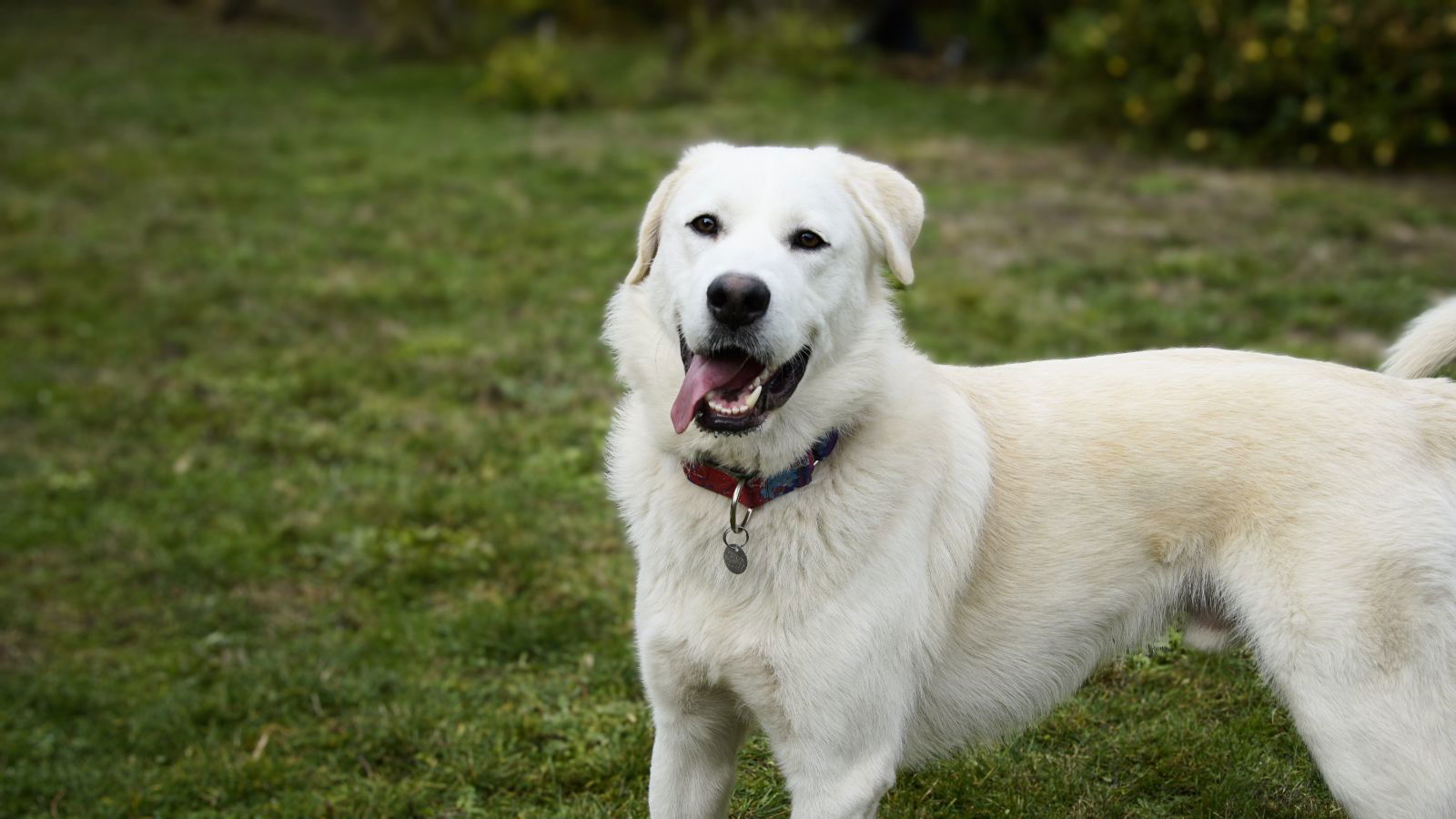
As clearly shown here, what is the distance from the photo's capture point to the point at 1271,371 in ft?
9.15

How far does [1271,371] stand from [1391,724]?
0.81 m

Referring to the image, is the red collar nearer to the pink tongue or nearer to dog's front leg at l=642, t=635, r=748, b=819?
the pink tongue

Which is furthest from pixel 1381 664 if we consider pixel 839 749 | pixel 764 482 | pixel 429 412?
pixel 429 412

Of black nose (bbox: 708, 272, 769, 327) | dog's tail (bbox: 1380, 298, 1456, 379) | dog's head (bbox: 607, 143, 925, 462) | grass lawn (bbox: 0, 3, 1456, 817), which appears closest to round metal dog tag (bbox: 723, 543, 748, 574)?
dog's head (bbox: 607, 143, 925, 462)

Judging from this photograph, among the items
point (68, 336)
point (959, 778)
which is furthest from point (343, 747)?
point (68, 336)

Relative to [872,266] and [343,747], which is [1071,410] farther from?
[343,747]

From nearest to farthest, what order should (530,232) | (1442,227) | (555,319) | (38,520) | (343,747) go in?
1. (343,747)
2. (38,520)
3. (555,319)
4. (1442,227)
5. (530,232)

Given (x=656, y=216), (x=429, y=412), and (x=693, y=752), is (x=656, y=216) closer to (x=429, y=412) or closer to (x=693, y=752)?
(x=693, y=752)

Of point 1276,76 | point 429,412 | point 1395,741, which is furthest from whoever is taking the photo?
point 1276,76

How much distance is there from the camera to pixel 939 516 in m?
2.77

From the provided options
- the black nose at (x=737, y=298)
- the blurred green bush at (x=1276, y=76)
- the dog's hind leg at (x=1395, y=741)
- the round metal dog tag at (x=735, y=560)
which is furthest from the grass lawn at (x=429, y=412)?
the black nose at (x=737, y=298)

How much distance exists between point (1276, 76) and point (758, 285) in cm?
904

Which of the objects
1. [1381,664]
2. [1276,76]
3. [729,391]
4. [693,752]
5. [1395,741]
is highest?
[729,391]

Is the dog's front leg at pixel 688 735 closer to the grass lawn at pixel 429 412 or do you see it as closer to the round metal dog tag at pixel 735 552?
the round metal dog tag at pixel 735 552
